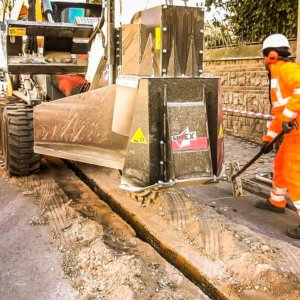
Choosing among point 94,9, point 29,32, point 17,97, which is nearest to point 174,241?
point 29,32

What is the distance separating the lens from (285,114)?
4242 mm

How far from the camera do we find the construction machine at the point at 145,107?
154 inches

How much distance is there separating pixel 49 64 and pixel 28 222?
273 centimetres

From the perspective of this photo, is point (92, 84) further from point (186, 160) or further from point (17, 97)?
point (17, 97)

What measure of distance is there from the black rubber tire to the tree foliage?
192 inches

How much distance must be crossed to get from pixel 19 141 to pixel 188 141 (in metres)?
3.08

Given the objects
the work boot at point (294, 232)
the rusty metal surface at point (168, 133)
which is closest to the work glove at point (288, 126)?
the rusty metal surface at point (168, 133)

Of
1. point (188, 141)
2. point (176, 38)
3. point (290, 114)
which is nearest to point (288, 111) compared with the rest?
point (290, 114)

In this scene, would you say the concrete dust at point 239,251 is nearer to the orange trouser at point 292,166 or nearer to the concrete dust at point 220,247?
the concrete dust at point 220,247

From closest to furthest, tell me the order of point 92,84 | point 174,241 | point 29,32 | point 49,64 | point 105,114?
point 174,241
point 105,114
point 92,84
point 29,32
point 49,64

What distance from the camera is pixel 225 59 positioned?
387 inches

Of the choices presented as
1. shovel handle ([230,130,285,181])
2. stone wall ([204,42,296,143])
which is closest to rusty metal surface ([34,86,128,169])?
shovel handle ([230,130,285,181])

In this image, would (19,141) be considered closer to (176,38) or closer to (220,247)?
(176,38)

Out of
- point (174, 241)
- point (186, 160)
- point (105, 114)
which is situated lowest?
point (174, 241)
